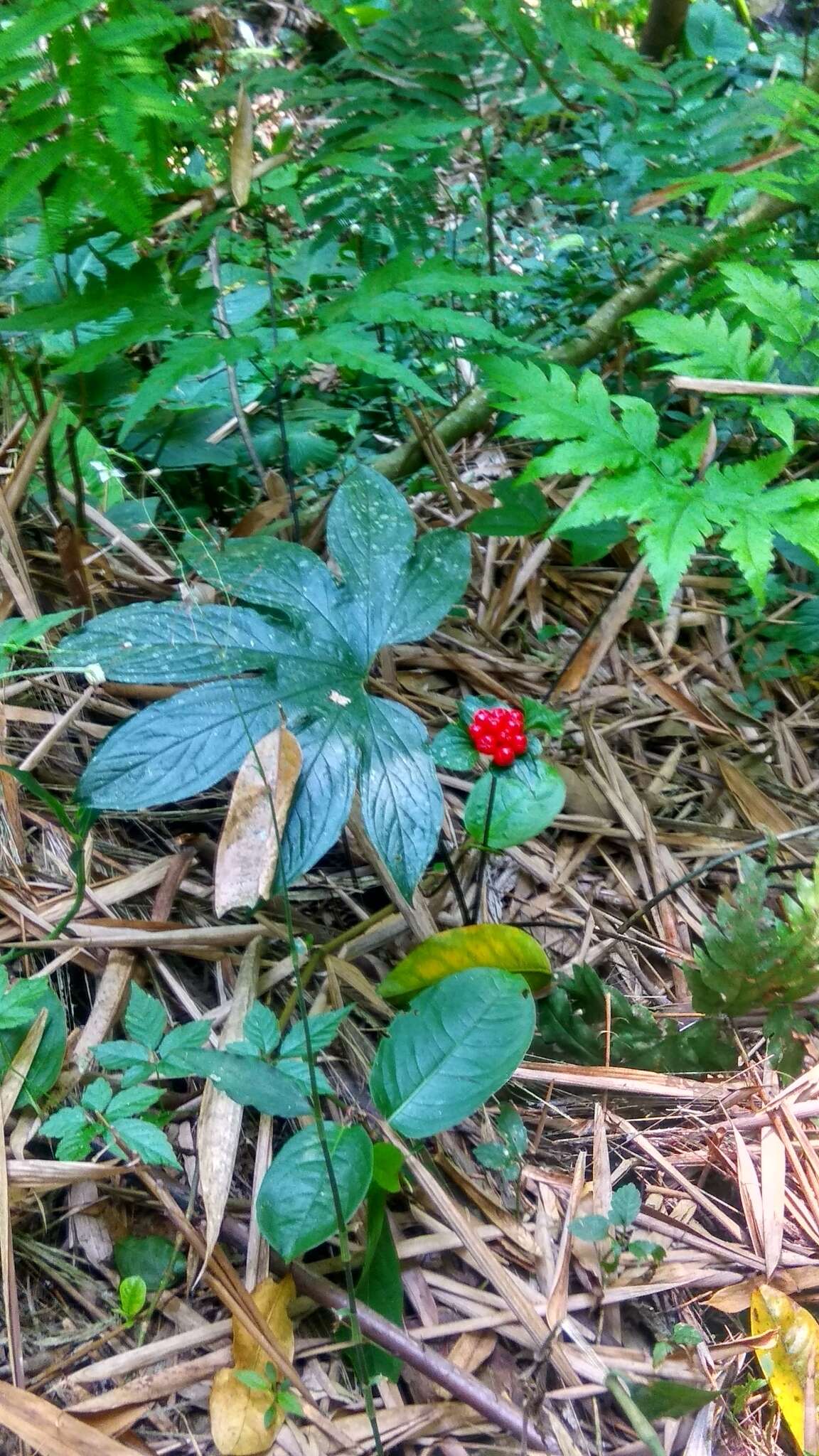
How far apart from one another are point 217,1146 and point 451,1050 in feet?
0.93

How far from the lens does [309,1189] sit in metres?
0.91

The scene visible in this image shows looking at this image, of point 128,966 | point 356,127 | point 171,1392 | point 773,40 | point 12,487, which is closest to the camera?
point 171,1392

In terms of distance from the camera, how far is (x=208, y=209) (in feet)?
4.83

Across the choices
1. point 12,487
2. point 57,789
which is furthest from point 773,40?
point 57,789

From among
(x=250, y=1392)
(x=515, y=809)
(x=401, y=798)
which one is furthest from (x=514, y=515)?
(x=250, y=1392)

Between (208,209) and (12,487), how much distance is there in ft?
1.85

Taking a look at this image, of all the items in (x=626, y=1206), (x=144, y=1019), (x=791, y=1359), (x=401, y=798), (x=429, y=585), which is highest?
(x=429, y=585)

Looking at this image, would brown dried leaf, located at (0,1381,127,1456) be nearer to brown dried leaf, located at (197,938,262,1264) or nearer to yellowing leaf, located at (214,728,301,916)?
brown dried leaf, located at (197,938,262,1264)

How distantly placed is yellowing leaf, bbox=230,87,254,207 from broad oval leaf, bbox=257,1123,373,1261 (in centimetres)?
127

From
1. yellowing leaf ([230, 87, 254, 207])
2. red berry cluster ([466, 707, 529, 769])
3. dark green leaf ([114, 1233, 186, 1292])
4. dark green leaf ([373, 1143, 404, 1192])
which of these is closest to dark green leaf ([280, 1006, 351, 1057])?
dark green leaf ([373, 1143, 404, 1192])

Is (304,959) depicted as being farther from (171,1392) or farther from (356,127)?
(356,127)

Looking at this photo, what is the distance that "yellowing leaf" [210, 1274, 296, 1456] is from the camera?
0.84 metres

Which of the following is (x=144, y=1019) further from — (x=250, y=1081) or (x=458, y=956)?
(x=458, y=956)

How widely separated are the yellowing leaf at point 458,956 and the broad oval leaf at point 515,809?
0.13m
